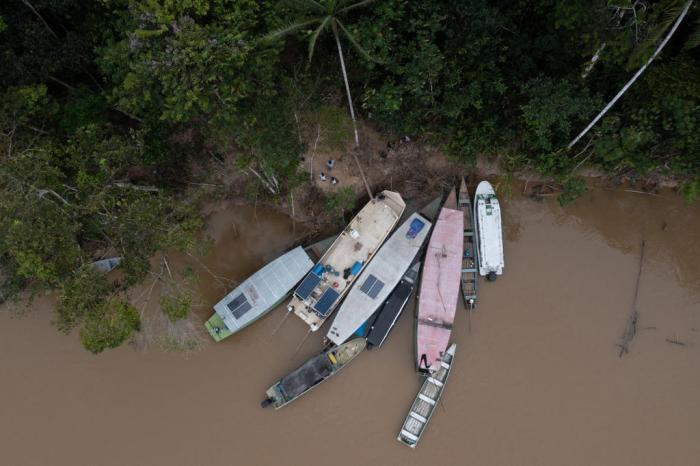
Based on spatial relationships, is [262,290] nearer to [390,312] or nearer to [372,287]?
[372,287]

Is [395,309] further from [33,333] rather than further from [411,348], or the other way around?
[33,333]

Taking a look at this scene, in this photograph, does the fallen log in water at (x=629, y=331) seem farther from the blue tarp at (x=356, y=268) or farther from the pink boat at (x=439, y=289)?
the blue tarp at (x=356, y=268)

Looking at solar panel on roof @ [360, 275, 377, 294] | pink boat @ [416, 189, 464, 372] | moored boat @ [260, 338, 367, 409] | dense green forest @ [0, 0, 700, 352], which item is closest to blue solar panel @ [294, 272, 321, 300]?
solar panel on roof @ [360, 275, 377, 294]

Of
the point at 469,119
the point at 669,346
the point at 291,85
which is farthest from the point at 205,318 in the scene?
the point at 669,346

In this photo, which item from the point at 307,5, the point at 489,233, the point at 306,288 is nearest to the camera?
the point at 307,5

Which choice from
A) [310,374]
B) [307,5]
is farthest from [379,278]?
[307,5]

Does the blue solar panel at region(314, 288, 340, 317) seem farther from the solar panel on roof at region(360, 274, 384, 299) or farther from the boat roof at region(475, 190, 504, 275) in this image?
the boat roof at region(475, 190, 504, 275)

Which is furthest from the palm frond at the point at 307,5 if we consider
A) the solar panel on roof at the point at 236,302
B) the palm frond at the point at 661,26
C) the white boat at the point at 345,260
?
the solar panel on roof at the point at 236,302
